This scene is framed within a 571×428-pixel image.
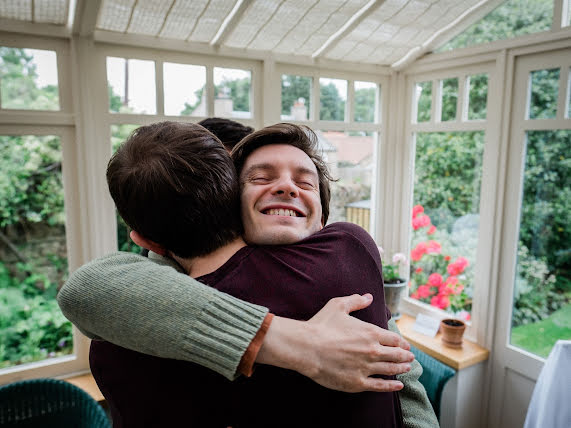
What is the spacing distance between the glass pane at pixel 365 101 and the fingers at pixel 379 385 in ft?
7.71

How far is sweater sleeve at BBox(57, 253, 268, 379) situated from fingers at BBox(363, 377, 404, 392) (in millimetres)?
210

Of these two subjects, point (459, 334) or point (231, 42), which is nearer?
point (231, 42)

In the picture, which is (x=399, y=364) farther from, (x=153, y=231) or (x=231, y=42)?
(x=231, y=42)

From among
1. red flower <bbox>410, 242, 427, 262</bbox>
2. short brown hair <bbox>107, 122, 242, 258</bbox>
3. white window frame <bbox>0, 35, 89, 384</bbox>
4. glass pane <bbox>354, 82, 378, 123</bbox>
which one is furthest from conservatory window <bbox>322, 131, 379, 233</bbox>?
short brown hair <bbox>107, 122, 242, 258</bbox>

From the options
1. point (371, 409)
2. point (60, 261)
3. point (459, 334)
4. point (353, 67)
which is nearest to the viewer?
point (371, 409)

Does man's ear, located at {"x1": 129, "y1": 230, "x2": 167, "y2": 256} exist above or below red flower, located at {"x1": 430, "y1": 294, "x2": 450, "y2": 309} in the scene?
above

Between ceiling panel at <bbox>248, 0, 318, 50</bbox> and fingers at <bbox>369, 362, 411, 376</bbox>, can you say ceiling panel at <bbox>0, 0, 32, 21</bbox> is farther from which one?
fingers at <bbox>369, 362, 411, 376</bbox>

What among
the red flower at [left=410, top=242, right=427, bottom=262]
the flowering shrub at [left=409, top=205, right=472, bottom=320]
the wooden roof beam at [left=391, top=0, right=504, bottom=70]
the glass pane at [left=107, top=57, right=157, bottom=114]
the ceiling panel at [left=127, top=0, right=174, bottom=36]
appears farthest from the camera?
the red flower at [left=410, top=242, right=427, bottom=262]

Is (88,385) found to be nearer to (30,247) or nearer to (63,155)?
(30,247)

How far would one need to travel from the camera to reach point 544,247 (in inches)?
86.8

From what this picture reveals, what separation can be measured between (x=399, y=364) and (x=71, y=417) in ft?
5.31

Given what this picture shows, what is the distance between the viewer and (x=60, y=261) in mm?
2064

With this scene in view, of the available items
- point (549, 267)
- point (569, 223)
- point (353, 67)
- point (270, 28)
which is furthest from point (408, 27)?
point (549, 267)

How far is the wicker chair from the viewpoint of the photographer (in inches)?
65.0
